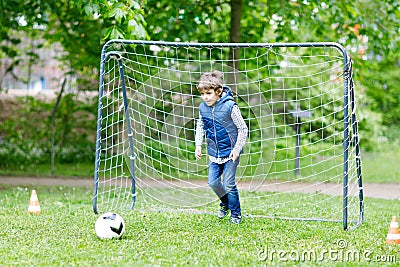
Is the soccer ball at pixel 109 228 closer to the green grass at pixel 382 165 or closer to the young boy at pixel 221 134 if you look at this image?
the young boy at pixel 221 134

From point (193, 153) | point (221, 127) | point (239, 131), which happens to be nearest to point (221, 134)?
point (221, 127)

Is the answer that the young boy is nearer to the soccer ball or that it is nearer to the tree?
the soccer ball

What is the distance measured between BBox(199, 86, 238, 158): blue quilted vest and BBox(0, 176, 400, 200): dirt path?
12.6 ft

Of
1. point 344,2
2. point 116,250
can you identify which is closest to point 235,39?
point 344,2

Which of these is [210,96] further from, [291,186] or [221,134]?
[291,186]

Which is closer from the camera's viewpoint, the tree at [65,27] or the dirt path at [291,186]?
the dirt path at [291,186]

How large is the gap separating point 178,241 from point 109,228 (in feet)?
2.19

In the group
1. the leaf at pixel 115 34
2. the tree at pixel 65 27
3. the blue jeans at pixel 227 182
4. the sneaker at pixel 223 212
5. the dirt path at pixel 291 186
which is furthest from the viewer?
the tree at pixel 65 27

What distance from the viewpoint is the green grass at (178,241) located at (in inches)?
209

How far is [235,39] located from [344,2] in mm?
2129

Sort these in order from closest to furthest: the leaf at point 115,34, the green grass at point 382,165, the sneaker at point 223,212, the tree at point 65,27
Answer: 1. the sneaker at point 223,212
2. the leaf at point 115,34
3. the tree at point 65,27
4. the green grass at point 382,165

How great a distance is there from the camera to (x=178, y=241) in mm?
6039

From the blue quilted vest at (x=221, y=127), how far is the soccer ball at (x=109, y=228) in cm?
150

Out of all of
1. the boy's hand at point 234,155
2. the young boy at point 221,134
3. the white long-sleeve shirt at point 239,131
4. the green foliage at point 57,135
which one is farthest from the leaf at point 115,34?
the green foliage at point 57,135
